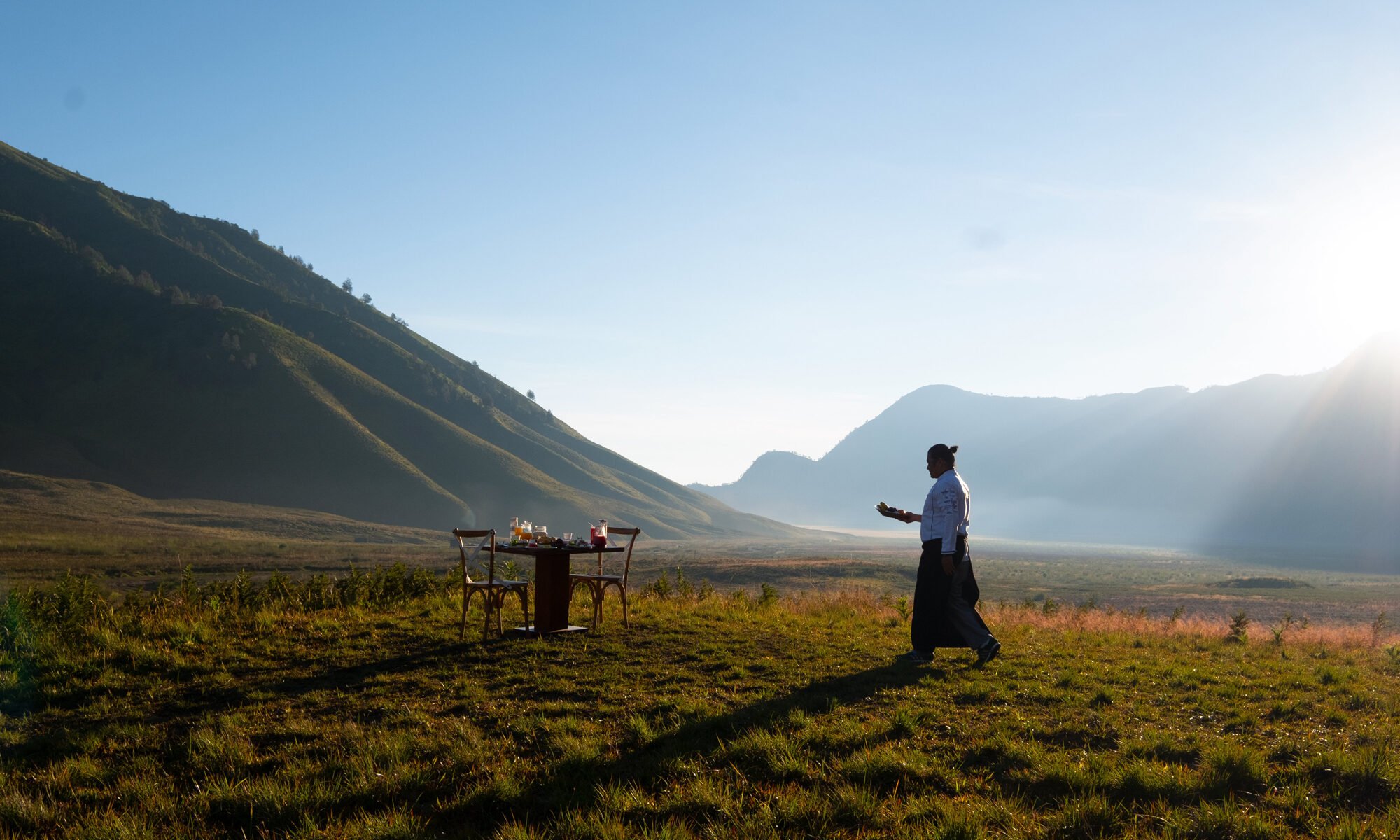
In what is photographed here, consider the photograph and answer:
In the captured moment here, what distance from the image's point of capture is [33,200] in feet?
533

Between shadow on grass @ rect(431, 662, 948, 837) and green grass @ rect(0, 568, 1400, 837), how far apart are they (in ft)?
0.08

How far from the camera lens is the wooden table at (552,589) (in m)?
10.9

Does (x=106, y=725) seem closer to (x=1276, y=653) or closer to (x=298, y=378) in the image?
(x=1276, y=653)

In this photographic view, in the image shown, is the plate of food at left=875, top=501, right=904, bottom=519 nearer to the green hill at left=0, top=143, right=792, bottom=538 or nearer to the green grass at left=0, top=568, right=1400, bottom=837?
the green grass at left=0, top=568, right=1400, bottom=837

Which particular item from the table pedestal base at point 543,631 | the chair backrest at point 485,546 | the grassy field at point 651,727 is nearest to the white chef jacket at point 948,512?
the grassy field at point 651,727

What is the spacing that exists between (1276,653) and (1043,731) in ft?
27.6

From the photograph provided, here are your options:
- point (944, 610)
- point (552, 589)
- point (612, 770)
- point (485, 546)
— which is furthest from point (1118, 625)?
point (612, 770)

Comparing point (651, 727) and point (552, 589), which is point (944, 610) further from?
point (552, 589)

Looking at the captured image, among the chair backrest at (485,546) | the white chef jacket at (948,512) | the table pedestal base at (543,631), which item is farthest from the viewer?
the table pedestal base at (543,631)

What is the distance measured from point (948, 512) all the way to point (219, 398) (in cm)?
13333

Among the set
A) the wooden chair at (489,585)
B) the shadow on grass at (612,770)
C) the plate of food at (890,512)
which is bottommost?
the shadow on grass at (612,770)

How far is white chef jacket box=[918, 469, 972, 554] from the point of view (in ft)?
30.0

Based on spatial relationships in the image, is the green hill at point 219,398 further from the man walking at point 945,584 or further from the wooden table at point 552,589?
the man walking at point 945,584

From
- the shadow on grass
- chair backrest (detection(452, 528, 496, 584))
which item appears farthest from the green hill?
the shadow on grass
